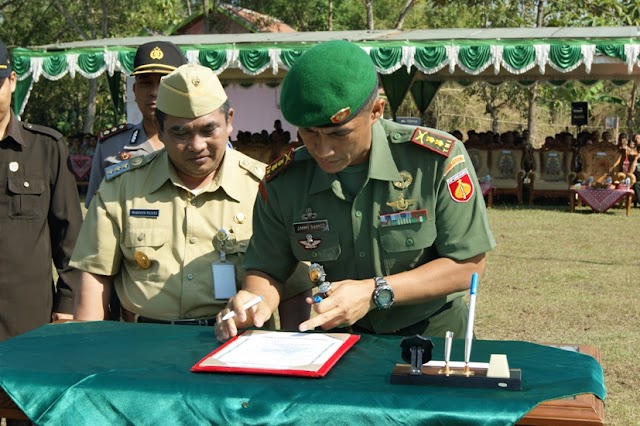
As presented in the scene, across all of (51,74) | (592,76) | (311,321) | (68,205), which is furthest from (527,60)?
(311,321)

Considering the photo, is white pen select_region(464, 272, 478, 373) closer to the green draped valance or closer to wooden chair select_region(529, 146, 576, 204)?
the green draped valance

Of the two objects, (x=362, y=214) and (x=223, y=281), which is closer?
(x=362, y=214)

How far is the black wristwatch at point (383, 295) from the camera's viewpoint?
7.89ft

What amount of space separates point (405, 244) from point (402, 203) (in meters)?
0.11

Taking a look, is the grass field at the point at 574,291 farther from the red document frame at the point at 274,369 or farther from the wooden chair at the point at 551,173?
the red document frame at the point at 274,369

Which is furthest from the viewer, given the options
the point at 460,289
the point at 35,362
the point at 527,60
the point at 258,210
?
the point at 527,60

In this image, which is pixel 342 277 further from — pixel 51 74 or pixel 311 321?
pixel 51 74

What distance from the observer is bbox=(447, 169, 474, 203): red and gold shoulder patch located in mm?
2533

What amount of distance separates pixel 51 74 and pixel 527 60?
835 cm

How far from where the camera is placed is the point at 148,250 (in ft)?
9.40

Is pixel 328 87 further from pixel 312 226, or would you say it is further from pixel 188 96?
pixel 188 96

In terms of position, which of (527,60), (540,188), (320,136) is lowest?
(540,188)

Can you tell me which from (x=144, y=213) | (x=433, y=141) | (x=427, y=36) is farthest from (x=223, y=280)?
(x=427, y=36)

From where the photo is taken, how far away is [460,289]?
2541 millimetres
